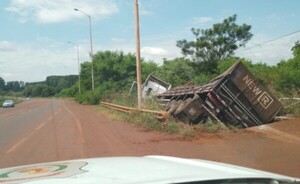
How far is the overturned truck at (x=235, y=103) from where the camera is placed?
1786cm

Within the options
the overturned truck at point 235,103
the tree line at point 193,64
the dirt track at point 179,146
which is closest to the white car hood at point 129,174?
the dirt track at point 179,146

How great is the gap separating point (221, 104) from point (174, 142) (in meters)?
3.53

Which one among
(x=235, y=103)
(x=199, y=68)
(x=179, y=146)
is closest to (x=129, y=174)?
(x=179, y=146)

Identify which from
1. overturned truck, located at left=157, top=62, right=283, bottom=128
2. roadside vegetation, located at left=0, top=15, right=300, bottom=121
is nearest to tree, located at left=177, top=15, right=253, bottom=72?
roadside vegetation, located at left=0, top=15, right=300, bottom=121

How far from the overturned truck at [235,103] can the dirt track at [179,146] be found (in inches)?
27.8

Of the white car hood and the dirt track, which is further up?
the white car hood

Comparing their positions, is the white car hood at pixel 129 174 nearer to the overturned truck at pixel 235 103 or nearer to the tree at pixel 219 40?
the overturned truck at pixel 235 103

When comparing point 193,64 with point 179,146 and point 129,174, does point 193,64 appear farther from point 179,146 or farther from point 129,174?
point 129,174

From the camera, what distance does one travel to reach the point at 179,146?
1416 cm

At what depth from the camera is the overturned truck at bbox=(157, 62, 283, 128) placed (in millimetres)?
17859

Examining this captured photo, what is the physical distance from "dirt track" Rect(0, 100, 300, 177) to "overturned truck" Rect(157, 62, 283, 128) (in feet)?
2.32

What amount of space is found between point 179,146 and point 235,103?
459cm

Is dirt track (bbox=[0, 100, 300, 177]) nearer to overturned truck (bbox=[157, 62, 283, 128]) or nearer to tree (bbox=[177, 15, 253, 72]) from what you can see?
overturned truck (bbox=[157, 62, 283, 128])

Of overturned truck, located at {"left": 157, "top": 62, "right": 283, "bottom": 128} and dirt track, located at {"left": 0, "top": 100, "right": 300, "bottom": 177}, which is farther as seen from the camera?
overturned truck, located at {"left": 157, "top": 62, "right": 283, "bottom": 128}
